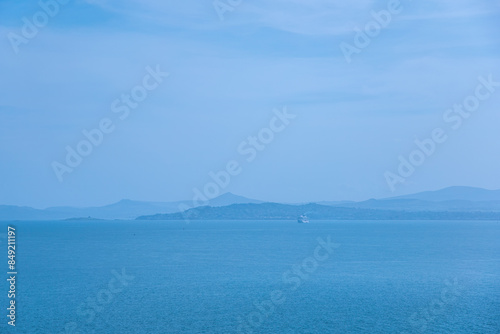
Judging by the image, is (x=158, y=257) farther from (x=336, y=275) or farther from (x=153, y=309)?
(x=153, y=309)

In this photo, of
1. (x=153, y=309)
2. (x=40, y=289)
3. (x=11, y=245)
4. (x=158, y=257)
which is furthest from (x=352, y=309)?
(x=158, y=257)

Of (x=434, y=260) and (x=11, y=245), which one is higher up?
(x=11, y=245)

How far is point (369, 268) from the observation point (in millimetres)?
52125

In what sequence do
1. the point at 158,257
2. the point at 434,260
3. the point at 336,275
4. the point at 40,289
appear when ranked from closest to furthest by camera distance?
the point at 40,289 → the point at 336,275 → the point at 434,260 → the point at 158,257

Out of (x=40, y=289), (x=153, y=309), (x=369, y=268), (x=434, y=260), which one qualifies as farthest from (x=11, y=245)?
(x=434, y=260)

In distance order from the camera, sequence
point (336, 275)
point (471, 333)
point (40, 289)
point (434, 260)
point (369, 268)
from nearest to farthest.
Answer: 1. point (471, 333)
2. point (40, 289)
3. point (336, 275)
4. point (369, 268)
5. point (434, 260)

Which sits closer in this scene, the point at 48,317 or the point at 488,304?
the point at 48,317

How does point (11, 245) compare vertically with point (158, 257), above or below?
above

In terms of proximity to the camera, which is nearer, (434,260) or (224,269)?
(224,269)

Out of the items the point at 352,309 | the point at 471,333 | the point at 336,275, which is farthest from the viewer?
the point at 336,275

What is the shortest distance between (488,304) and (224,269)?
24.7 m

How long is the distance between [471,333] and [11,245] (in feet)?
69.9

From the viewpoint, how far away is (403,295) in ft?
123

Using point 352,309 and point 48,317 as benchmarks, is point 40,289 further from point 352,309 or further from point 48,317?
point 352,309
